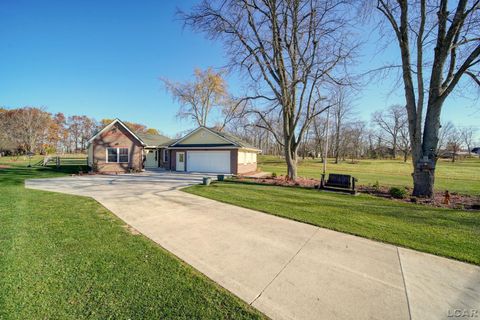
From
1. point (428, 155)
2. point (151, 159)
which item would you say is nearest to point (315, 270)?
point (428, 155)

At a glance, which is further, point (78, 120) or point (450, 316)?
point (78, 120)

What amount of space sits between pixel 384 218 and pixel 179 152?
18172 millimetres

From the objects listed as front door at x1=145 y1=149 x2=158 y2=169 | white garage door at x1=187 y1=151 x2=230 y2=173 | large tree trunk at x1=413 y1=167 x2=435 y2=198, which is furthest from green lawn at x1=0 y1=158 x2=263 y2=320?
front door at x1=145 y1=149 x2=158 y2=169

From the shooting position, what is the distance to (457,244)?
4.53 m

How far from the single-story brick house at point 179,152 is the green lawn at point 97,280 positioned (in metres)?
14.4

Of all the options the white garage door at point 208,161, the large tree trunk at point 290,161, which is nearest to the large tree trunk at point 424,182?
the large tree trunk at point 290,161

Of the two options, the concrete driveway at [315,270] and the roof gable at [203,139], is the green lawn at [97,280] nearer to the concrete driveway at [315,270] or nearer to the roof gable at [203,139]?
the concrete driveway at [315,270]

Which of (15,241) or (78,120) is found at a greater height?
(78,120)

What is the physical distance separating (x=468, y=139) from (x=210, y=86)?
89.1m

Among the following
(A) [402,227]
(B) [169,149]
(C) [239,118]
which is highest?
(C) [239,118]

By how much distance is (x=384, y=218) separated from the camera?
6422 mm

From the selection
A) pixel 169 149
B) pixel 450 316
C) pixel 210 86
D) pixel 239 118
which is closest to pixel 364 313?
pixel 450 316

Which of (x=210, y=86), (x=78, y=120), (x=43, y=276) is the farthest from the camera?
(x=78, y=120)

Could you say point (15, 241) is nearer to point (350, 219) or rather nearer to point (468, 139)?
point (350, 219)
